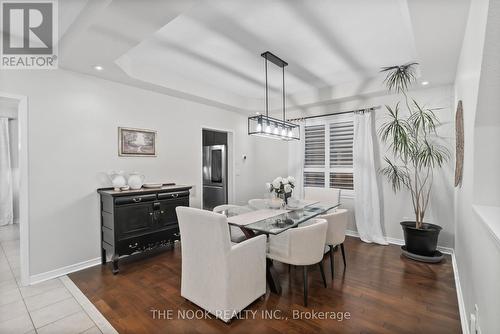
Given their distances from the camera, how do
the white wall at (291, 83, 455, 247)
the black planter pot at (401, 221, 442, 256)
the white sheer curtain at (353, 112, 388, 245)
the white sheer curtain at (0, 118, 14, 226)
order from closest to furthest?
the black planter pot at (401, 221, 442, 256)
the white wall at (291, 83, 455, 247)
the white sheer curtain at (353, 112, 388, 245)
the white sheer curtain at (0, 118, 14, 226)

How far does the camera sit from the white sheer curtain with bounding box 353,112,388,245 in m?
4.06

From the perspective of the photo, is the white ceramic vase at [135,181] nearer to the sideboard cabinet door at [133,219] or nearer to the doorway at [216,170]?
the sideboard cabinet door at [133,219]

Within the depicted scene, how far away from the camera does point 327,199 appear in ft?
12.8

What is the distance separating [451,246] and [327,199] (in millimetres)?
1877

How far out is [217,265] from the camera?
1932 mm

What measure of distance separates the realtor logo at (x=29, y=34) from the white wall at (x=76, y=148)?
13cm

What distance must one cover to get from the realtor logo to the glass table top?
2752mm

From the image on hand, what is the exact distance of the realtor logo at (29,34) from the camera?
220cm

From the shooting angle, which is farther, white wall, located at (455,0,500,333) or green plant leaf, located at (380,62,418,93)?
green plant leaf, located at (380,62,418,93)

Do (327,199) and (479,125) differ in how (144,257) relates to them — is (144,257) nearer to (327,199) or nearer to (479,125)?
(327,199)

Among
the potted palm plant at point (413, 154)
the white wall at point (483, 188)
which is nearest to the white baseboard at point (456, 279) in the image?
the potted palm plant at point (413, 154)

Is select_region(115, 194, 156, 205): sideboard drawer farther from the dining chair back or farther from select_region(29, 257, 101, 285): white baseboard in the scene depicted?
the dining chair back

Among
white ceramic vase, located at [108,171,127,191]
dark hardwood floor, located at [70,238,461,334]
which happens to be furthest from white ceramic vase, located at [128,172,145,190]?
dark hardwood floor, located at [70,238,461,334]

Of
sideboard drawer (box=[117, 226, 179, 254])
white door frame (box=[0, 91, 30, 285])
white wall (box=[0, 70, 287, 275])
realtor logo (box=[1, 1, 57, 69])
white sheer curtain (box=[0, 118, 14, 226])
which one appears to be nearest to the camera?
realtor logo (box=[1, 1, 57, 69])
